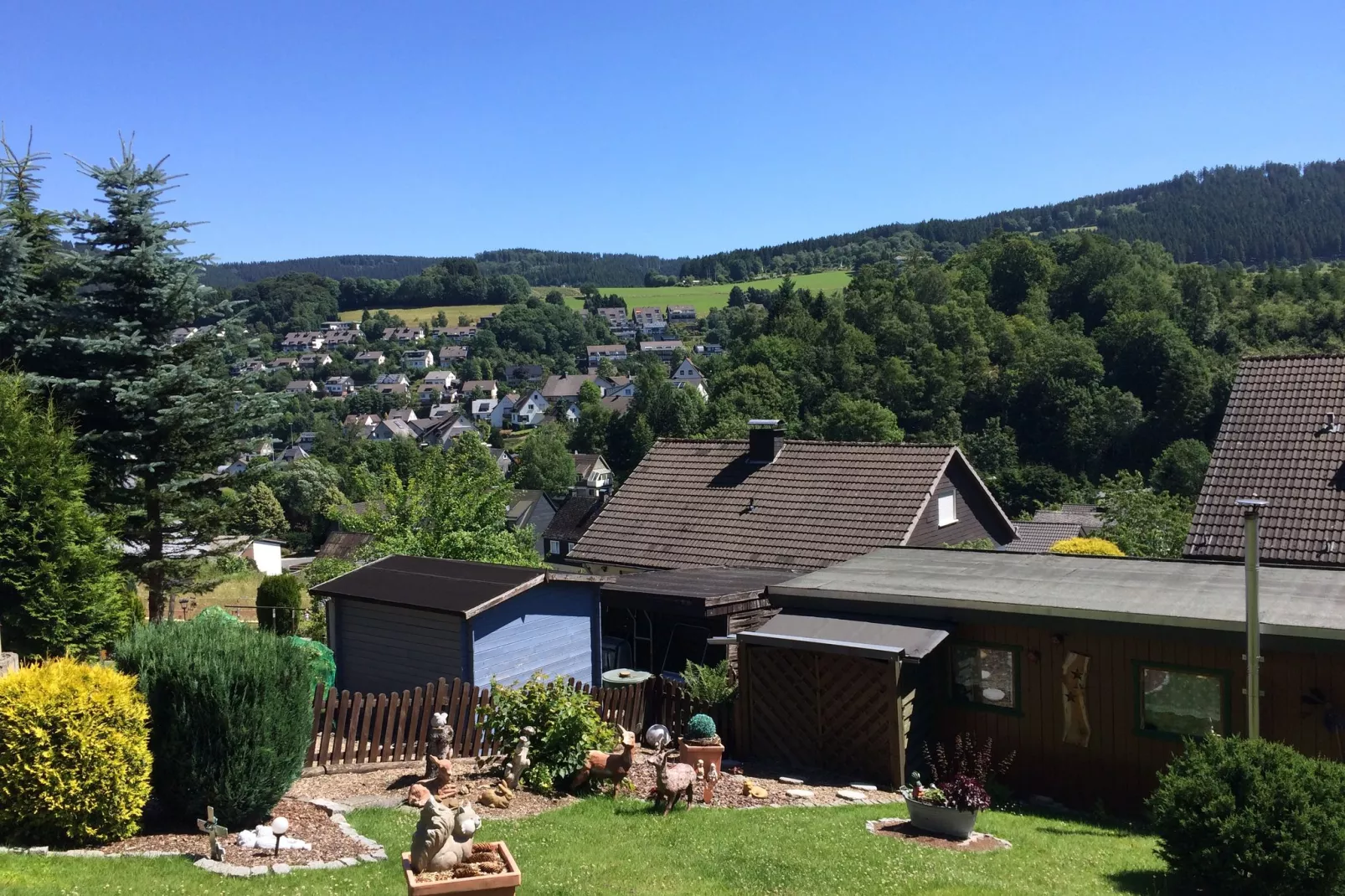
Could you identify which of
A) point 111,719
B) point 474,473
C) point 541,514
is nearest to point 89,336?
point 474,473

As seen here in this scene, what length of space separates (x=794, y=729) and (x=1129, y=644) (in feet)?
13.7

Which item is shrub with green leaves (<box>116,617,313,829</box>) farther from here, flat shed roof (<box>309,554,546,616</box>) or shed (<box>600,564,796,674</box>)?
shed (<box>600,564,796,674</box>)

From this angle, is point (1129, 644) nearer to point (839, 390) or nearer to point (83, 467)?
point (83, 467)

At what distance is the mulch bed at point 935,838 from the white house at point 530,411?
150 m

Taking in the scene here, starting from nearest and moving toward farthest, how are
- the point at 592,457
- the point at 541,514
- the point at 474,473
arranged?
the point at 474,473, the point at 541,514, the point at 592,457

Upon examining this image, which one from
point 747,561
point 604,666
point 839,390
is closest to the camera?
point 604,666

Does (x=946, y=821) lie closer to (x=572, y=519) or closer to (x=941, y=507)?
(x=941, y=507)

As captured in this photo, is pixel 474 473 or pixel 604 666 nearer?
pixel 604 666

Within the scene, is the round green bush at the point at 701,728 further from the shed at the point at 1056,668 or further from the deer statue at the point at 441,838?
the deer statue at the point at 441,838

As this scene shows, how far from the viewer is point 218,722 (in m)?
8.75

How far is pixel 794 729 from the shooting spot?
43.9ft

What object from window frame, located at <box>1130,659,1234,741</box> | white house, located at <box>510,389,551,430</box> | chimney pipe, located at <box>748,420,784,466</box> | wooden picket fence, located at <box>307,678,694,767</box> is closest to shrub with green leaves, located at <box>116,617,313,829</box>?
wooden picket fence, located at <box>307,678,694,767</box>

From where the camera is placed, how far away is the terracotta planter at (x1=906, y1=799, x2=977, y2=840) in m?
9.51

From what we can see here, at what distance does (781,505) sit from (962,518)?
508 cm
